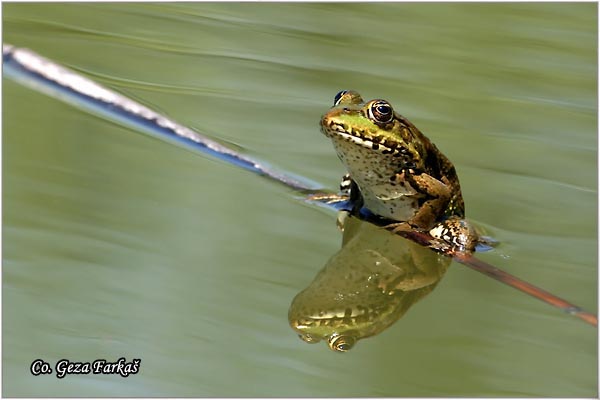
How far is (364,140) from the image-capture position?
567cm

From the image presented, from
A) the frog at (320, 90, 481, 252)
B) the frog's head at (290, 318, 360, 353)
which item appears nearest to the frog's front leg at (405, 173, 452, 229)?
the frog at (320, 90, 481, 252)

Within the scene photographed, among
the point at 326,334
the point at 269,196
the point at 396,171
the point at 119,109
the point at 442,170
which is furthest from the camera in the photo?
the point at 119,109

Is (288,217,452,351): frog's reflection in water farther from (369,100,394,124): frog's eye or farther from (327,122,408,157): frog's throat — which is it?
(369,100,394,124): frog's eye

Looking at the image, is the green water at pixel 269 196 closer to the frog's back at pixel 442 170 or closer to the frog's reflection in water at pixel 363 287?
the frog's reflection in water at pixel 363 287

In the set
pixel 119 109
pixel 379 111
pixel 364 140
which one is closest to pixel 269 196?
pixel 364 140

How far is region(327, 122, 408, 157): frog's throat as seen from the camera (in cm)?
559

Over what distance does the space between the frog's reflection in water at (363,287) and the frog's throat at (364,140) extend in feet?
1.72

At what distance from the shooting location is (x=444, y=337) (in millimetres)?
4727

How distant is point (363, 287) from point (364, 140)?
0.90m

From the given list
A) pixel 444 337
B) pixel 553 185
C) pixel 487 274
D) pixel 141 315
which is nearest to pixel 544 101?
pixel 553 185

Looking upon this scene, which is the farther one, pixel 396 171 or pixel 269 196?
pixel 269 196

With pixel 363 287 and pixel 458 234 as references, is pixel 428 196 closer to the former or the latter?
pixel 458 234

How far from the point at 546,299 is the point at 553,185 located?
6.11 ft

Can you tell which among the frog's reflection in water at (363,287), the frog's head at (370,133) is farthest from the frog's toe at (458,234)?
the frog's head at (370,133)
